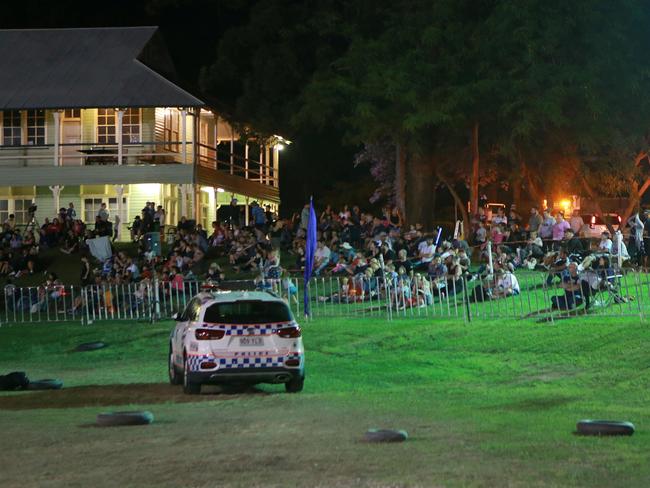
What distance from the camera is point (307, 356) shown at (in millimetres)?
22031

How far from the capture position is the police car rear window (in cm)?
1697

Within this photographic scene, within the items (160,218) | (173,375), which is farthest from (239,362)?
(160,218)

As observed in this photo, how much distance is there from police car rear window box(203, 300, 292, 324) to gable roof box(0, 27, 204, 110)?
25.6 meters

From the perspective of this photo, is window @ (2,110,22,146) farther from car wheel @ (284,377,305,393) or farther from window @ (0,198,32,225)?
car wheel @ (284,377,305,393)

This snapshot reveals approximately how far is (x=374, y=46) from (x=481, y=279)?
37.7 ft

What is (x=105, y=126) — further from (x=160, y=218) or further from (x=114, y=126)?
(x=160, y=218)

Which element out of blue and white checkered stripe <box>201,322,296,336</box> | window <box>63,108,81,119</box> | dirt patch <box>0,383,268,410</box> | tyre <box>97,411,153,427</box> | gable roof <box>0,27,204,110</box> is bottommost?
tyre <box>97,411,153,427</box>

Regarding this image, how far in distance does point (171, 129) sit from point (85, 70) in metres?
4.47

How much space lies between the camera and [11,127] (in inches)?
1838

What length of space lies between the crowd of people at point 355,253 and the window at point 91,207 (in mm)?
4256

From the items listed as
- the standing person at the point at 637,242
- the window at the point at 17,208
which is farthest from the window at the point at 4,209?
the standing person at the point at 637,242

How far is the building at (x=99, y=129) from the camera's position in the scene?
42.9m

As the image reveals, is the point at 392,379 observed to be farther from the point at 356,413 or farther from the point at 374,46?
the point at 374,46

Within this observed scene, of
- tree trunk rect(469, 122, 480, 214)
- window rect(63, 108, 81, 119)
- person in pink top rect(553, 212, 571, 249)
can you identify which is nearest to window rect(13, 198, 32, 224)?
window rect(63, 108, 81, 119)
